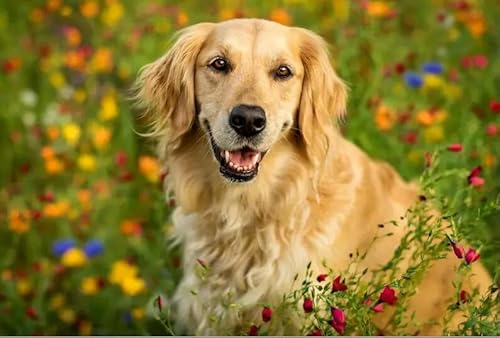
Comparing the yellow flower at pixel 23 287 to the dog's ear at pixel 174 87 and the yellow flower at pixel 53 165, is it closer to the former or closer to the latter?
the yellow flower at pixel 53 165

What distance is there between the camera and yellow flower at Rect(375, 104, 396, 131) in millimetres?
4461

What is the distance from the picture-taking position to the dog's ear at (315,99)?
3.57 meters

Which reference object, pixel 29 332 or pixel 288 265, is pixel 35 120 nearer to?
pixel 29 332

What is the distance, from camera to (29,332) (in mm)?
4098

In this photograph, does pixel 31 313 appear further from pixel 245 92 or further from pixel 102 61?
pixel 102 61

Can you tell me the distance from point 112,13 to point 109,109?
0.92 metres

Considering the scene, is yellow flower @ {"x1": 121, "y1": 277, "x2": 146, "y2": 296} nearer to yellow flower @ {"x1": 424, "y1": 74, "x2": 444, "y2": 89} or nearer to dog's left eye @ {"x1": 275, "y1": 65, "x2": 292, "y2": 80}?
dog's left eye @ {"x1": 275, "y1": 65, "x2": 292, "y2": 80}

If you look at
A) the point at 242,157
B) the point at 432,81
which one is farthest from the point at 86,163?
the point at 432,81

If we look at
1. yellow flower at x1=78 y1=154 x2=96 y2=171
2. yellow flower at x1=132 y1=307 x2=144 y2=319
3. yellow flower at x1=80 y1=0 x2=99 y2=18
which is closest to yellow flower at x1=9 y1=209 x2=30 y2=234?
yellow flower at x1=78 y1=154 x2=96 y2=171

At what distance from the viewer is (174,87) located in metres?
3.62

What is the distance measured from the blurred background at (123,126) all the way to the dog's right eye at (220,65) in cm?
81

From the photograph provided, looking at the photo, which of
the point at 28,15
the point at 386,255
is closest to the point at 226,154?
the point at 386,255

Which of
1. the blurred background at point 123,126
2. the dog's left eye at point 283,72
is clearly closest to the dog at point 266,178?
the dog's left eye at point 283,72

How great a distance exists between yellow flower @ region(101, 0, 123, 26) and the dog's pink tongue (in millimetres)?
2576
